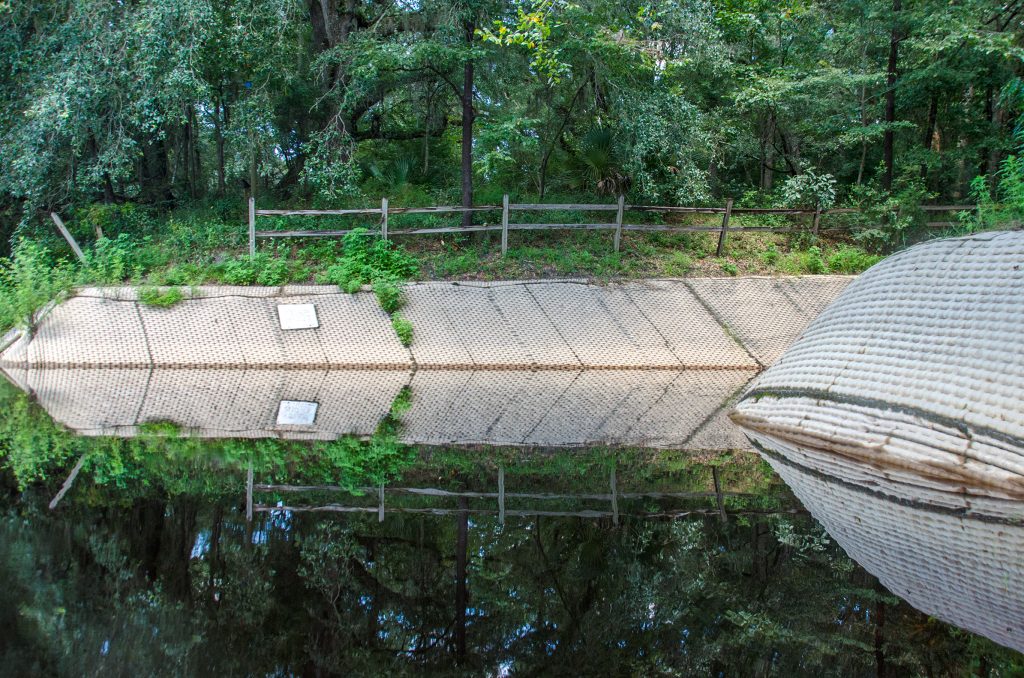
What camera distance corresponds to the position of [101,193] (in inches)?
705

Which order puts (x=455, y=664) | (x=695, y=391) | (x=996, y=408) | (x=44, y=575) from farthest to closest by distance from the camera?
1. (x=695, y=391)
2. (x=996, y=408)
3. (x=44, y=575)
4. (x=455, y=664)

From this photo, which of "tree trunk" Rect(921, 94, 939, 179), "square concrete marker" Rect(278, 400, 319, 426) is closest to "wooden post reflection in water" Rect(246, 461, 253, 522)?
"square concrete marker" Rect(278, 400, 319, 426)

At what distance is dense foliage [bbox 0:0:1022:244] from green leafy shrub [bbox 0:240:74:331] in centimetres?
112

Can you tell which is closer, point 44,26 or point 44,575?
point 44,575

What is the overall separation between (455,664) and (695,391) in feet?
26.7

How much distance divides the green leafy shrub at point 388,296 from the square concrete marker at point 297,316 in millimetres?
1087

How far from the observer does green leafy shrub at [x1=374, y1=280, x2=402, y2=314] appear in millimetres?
14508

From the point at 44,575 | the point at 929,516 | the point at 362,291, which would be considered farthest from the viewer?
the point at 362,291

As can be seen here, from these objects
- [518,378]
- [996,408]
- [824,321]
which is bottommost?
[518,378]

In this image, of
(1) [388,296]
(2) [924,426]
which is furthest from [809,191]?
(2) [924,426]

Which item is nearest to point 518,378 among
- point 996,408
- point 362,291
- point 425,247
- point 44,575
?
point 362,291

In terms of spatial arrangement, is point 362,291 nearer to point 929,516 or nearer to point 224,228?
point 224,228

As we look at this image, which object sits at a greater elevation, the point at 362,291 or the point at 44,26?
the point at 44,26

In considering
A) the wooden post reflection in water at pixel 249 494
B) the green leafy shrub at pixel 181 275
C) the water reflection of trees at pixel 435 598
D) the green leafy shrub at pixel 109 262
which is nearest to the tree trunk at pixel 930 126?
the green leafy shrub at pixel 181 275
